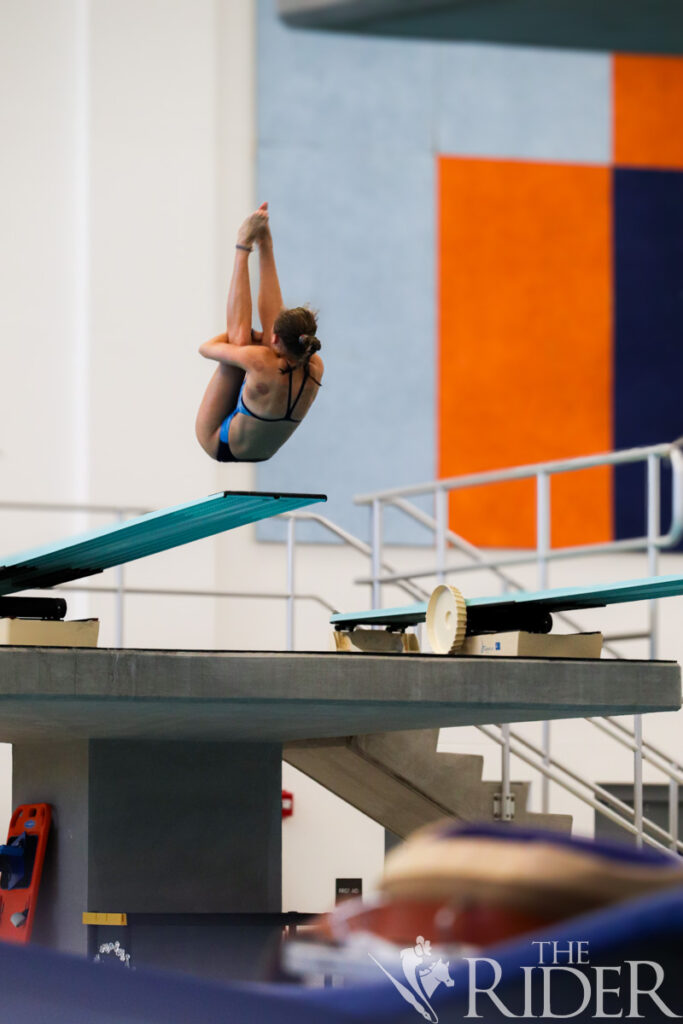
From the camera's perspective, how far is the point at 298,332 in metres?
6.42

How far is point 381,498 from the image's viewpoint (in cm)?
909

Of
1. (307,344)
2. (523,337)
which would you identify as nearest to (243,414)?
(307,344)

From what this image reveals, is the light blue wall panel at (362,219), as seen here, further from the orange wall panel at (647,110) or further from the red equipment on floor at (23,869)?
the red equipment on floor at (23,869)

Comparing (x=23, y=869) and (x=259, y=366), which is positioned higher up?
(x=259, y=366)

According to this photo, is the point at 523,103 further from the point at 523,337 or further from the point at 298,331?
the point at 298,331

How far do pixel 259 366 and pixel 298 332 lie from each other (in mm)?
203

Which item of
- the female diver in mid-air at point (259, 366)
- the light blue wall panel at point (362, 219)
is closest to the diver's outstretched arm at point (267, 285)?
the female diver in mid-air at point (259, 366)

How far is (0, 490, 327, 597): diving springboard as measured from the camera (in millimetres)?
5699

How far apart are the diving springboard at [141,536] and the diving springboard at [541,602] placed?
1.25 m

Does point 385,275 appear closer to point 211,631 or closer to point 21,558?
point 211,631

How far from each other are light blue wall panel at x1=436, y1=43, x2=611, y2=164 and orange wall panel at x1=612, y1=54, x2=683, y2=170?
10cm

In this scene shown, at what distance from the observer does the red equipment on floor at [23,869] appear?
8.12 meters

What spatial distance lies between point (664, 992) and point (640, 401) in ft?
35.4

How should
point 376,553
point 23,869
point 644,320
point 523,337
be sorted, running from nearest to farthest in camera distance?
point 23,869
point 376,553
point 523,337
point 644,320
